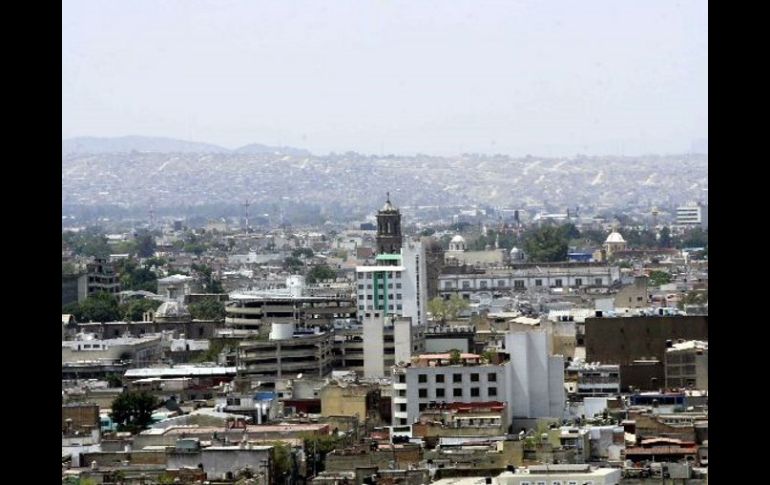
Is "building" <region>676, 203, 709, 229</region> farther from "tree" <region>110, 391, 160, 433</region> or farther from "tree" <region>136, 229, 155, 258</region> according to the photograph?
"tree" <region>110, 391, 160, 433</region>

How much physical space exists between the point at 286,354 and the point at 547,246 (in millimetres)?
24146

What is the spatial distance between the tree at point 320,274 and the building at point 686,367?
71.9 ft

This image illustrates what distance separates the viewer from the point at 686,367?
62.8 ft

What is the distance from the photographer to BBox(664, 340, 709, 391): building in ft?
62.0

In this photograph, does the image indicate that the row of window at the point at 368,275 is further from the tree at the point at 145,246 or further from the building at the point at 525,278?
the tree at the point at 145,246

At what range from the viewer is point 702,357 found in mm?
18719

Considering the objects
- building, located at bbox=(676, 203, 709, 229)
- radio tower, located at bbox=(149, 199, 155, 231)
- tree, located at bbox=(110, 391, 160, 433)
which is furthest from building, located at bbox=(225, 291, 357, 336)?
radio tower, located at bbox=(149, 199, 155, 231)

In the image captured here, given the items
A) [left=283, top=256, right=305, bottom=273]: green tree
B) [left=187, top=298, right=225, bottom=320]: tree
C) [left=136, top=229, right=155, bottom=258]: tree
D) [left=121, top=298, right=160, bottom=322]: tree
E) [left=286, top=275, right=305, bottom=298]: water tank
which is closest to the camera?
[left=286, top=275, right=305, bottom=298]: water tank

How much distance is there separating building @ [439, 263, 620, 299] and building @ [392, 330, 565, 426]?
20.2 meters

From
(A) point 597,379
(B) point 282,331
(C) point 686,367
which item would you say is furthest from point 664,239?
(C) point 686,367

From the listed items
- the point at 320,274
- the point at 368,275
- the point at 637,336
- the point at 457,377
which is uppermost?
the point at 320,274

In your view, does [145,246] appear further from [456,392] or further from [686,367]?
[456,392]

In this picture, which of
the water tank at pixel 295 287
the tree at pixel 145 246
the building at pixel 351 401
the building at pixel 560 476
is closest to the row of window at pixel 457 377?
the building at pixel 351 401
